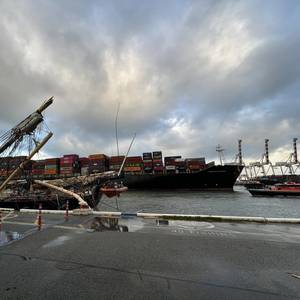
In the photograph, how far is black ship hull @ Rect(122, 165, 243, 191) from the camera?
205ft

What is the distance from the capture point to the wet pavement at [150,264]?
166 inches

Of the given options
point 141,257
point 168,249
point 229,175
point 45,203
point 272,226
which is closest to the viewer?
point 141,257

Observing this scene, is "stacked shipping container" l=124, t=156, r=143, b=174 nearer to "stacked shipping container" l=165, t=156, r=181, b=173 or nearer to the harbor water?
"stacked shipping container" l=165, t=156, r=181, b=173

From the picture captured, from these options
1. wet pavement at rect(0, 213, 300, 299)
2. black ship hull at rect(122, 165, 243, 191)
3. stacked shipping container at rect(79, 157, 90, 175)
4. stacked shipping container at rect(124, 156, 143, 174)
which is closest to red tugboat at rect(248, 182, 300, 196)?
black ship hull at rect(122, 165, 243, 191)

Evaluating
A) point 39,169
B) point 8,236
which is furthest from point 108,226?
point 39,169

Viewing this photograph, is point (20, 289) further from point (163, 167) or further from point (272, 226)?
point (163, 167)

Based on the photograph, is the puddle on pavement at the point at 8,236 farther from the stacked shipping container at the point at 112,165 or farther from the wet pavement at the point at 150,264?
the stacked shipping container at the point at 112,165

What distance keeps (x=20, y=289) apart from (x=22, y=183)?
25.0 m

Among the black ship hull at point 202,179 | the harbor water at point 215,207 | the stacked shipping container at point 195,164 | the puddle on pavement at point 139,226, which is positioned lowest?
the harbor water at point 215,207

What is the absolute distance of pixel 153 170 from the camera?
76.2 meters

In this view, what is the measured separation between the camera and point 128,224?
11117 mm

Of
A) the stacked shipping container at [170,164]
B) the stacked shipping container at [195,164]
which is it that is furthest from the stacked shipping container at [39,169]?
the stacked shipping container at [195,164]

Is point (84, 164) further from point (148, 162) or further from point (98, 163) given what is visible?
point (148, 162)

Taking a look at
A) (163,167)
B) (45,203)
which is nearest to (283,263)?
(45,203)
